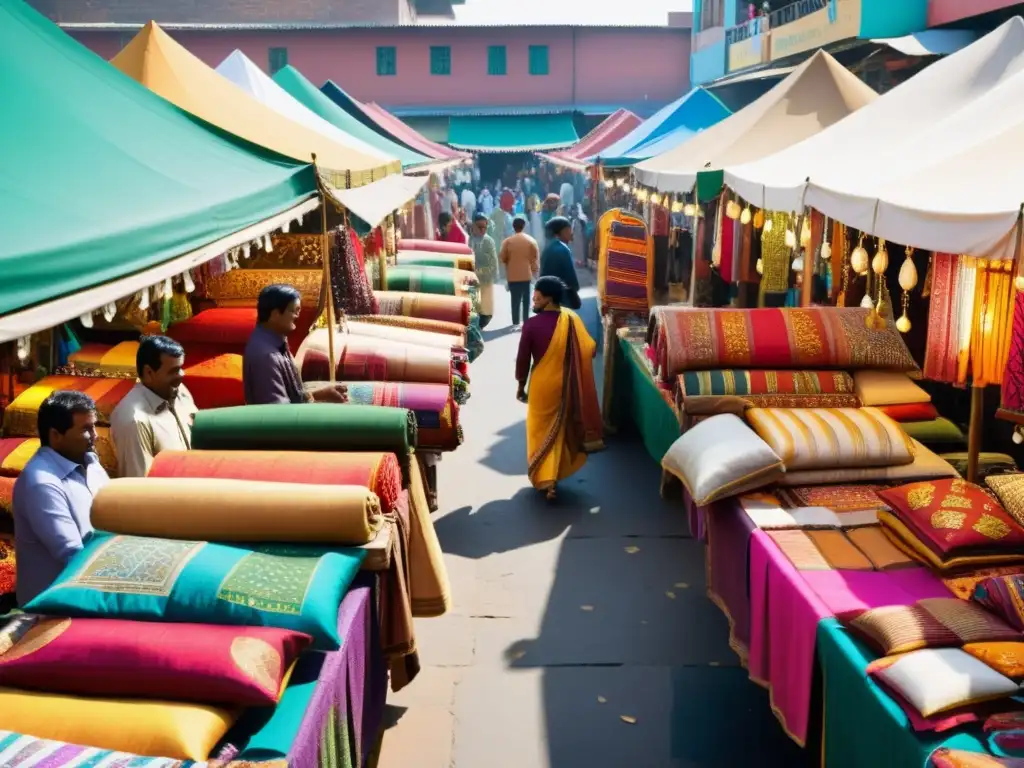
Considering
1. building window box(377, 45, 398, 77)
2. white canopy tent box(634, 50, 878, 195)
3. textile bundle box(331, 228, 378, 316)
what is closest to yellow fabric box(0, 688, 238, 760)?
textile bundle box(331, 228, 378, 316)

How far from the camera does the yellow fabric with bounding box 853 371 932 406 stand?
5637mm

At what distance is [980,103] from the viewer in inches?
203

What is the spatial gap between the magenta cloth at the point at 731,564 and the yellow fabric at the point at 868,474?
13.7 inches

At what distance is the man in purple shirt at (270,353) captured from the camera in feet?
16.3

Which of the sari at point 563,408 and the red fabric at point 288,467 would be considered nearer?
the red fabric at point 288,467

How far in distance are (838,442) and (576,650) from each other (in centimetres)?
162

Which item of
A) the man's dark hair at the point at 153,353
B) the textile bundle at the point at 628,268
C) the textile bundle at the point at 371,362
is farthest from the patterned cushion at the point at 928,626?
the textile bundle at the point at 628,268

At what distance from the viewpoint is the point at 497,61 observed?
31.2 metres

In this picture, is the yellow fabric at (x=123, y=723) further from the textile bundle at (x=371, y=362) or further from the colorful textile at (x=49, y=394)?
the textile bundle at (x=371, y=362)

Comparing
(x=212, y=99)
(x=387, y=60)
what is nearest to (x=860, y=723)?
(x=212, y=99)

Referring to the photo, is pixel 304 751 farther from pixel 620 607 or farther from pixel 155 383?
pixel 620 607

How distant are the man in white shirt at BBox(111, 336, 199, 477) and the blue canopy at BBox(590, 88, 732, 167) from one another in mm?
9271

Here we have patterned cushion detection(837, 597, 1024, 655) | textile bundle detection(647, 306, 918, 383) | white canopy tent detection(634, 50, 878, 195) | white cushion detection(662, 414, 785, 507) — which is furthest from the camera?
white canopy tent detection(634, 50, 878, 195)

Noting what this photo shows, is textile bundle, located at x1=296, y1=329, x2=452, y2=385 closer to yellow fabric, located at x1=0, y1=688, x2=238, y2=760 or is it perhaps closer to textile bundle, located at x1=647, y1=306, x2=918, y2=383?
textile bundle, located at x1=647, y1=306, x2=918, y2=383
